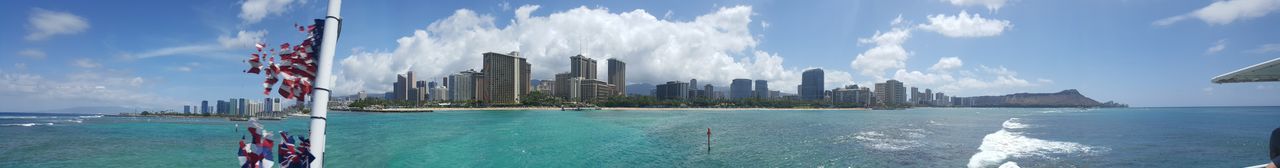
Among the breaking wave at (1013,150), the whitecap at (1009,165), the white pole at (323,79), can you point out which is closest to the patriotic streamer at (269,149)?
A: the white pole at (323,79)

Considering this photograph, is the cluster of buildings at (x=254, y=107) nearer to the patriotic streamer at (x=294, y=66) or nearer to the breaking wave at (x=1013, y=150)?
the patriotic streamer at (x=294, y=66)

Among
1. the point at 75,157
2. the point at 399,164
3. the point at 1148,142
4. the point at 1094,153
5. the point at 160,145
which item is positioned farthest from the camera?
the point at 1148,142

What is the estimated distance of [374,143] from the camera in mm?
29031

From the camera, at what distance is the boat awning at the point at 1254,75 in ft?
16.1

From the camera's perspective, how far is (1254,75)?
5.40 metres

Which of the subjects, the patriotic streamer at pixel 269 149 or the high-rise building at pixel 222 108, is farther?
the high-rise building at pixel 222 108

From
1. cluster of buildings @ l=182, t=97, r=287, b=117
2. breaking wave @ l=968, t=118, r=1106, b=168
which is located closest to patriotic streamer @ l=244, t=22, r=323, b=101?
cluster of buildings @ l=182, t=97, r=287, b=117

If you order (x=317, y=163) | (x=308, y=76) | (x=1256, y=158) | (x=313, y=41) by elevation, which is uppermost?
(x=313, y=41)

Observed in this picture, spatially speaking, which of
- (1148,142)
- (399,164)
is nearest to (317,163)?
(399,164)

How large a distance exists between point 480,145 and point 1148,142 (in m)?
37.5

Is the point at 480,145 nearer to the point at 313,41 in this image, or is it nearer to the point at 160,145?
the point at 160,145

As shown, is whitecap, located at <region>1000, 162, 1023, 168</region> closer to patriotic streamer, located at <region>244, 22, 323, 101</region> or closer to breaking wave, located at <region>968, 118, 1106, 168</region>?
breaking wave, located at <region>968, 118, 1106, 168</region>

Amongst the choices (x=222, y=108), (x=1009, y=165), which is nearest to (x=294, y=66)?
(x=1009, y=165)

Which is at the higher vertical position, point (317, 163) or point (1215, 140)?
point (317, 163)
